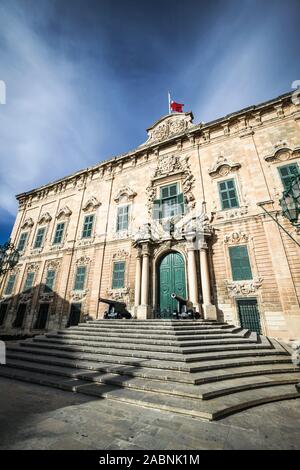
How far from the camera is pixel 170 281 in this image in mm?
11969

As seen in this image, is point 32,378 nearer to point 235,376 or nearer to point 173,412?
point 173,412

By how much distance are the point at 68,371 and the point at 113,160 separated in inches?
623

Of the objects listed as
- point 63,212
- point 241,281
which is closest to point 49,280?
point 63,212

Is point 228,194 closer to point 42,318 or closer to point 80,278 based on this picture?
point 80,278

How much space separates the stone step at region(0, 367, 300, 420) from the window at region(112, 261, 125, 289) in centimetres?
776

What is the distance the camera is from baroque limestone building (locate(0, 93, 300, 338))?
10102 millimetres

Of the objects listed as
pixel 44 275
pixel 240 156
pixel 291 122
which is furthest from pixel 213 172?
pixel 44 275

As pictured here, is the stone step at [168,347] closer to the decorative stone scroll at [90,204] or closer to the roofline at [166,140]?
the decorative stone scroll at [90,204]

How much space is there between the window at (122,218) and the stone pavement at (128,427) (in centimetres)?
1151

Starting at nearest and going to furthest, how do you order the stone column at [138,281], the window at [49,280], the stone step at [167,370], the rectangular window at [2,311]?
the stone step at [167,370] → the stone column at [138,281] → the window at [49,280] → the rectangular window at [2,311]

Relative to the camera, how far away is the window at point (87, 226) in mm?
15984

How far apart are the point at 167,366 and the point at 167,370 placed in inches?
3.4

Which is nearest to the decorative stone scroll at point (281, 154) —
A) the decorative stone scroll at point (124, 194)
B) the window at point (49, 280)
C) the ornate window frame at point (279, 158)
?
the ornate window frame at point (279, 158)

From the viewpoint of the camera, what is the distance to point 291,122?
40.3 ft
